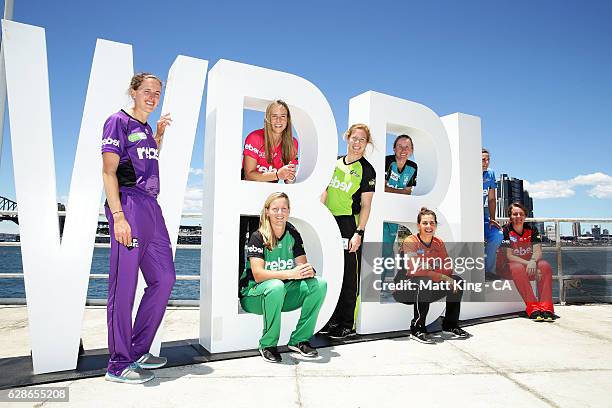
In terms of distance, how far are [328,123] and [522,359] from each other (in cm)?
234

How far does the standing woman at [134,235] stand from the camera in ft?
8.30

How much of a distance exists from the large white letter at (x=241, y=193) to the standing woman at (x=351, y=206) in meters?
0.18

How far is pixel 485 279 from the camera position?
4.77 metres

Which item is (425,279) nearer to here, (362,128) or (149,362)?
(362,128)

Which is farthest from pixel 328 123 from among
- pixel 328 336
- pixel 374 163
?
pixel 328 336

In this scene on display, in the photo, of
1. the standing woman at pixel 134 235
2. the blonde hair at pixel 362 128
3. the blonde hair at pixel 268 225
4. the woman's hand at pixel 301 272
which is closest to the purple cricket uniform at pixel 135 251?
the standing woman at pixel 134 235

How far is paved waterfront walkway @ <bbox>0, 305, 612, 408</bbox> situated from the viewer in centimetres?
223

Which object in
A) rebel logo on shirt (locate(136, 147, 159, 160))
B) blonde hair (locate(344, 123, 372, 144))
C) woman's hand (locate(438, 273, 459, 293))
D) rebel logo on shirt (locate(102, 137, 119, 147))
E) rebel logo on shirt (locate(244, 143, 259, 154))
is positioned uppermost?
blonde hair (locate(344, 123, 372, 144))

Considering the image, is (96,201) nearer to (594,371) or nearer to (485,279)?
(594,371)

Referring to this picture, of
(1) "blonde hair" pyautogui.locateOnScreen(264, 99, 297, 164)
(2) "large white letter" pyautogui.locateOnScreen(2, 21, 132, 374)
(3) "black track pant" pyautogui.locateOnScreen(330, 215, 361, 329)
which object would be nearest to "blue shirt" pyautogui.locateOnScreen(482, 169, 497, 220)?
(3) "black track pant" pyautogui.locateOnScreen(330, 215, 361, 329)

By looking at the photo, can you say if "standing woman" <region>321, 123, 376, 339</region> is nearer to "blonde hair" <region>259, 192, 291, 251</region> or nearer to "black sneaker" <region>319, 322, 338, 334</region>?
"black sneaker" <region>319, 322, 338, 334</region>

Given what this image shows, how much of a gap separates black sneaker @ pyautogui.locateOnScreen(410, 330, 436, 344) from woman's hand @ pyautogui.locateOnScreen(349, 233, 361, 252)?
87 centimetres

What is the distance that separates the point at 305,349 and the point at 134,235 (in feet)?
4.66

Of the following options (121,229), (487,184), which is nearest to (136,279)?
(121,229)
